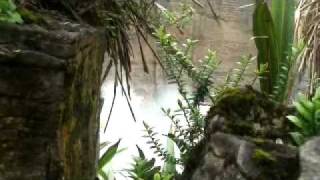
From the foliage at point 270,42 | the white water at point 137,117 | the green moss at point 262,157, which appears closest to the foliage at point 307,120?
the green moss at point 262,157

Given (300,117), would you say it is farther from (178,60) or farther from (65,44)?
(65,44)

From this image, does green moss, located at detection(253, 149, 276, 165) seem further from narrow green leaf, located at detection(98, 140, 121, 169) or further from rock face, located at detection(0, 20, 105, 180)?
narrow green leaf, located at detection(98, 140, 121, 169)

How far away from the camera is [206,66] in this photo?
2.18 meters

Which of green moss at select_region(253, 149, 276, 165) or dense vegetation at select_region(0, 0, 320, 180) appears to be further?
dense vegetation at select_region(0, 0, 320, 180)

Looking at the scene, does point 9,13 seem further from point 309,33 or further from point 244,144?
point 309,33

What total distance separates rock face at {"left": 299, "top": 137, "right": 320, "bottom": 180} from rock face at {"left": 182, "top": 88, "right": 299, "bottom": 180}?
0.06m

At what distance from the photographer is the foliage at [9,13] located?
3.57 feet

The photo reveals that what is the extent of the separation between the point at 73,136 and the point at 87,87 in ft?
0.49

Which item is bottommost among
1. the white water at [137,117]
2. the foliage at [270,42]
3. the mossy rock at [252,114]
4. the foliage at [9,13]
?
the white water at [137,117]

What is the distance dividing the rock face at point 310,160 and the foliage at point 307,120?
184 mm

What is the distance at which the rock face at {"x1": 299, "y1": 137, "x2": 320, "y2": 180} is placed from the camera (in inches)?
53.4

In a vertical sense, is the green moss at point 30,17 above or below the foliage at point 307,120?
above

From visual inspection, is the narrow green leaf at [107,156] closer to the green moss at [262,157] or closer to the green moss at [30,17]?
the green moss at [262,157]

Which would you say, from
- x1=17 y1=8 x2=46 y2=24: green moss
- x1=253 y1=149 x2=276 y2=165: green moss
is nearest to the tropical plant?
x1=253 y1=149 x2=276 y2=165: green moss
